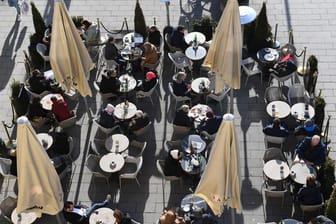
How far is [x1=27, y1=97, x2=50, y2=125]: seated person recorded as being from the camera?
1716cm

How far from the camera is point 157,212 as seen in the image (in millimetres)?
15258

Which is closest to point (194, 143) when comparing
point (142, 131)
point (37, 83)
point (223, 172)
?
point (142, 131)

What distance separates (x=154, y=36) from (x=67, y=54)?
4.60 meters

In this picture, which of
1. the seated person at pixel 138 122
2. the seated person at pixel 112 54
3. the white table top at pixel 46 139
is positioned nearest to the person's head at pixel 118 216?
the seated person at pixel 138 122

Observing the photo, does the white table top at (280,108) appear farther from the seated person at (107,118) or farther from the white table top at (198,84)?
the seated person at (107,118)

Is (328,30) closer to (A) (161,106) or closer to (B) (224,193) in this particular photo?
(A) (161,106)

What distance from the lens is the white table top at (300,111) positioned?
54.3ft

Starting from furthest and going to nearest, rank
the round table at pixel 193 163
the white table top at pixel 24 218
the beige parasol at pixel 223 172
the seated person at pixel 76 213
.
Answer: the round table at pixel 193 163, the white table top at pixel 24 218, the seated person at pixel 76 213, the beige parasol at pixel 223 172

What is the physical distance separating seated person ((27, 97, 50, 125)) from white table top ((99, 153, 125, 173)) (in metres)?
2.83

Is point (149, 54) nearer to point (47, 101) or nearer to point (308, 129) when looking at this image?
point (47, 101)

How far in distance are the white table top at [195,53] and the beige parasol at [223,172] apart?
6719mm

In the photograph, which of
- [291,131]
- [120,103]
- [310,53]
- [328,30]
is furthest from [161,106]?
[328,30]

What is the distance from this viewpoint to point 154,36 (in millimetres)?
19312

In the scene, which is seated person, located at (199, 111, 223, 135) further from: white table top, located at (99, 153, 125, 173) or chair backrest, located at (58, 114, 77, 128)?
chair backrest, located at (58, 114, 77, 128)
